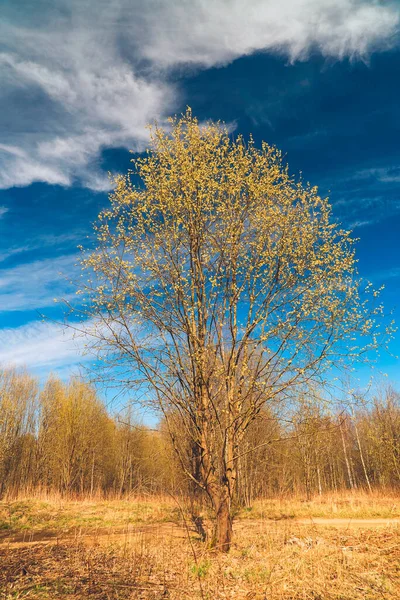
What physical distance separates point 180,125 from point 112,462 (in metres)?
41.8

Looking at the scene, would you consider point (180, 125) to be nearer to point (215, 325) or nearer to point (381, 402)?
point (215, 325)

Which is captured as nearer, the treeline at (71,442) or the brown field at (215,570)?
the brown field at (215,570)

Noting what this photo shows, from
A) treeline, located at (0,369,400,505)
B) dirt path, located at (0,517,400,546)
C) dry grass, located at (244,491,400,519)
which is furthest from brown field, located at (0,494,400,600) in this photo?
treeline, located at (0,369,400,505)

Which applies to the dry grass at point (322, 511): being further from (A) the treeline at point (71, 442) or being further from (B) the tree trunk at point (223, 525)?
(B) the tree trunk at point (223, 525)

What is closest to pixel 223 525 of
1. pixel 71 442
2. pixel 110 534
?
pixel 110 534

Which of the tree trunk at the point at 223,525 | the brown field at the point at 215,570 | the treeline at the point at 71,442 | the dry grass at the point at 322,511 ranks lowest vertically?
the dry grass at the point at 322,511

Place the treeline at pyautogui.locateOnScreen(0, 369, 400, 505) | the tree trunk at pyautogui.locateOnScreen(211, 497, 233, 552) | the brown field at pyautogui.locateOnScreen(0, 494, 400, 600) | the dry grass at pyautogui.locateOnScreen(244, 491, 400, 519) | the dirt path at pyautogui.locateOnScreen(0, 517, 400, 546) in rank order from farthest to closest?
1. the treeline at pyautogui.locateOnScreen(0, 369, 400, 505)
2. the dry grass at pyautogui.locateOnScreen(244, 491, 400, 519)
3. the dirt path at pyautogui.locateOnScreen(0, 517, 400, 546)
4. the tree trunk at pyautogui.locateOnScreen(211, 497, 233, 552)
5. the brown field at pyautogui.locateOnScreen(0, 494, 400, 600)

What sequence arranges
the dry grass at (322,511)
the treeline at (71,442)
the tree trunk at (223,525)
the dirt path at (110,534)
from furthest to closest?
1. the treeline at (71,442)
2. the dry grass at (322,511)
3. the dirt path at (110,534)
4. the tree trunk at (223,525)

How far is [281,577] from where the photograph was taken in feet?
20.4

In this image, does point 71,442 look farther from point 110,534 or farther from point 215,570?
point 215,570

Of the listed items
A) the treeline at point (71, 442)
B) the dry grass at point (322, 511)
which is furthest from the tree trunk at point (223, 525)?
the treeline at point (71, 442)

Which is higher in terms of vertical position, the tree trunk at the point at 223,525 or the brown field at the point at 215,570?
the tree trunk at the point at 223,525

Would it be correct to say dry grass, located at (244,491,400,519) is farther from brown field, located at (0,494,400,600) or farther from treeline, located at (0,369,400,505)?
brown field, located at (0,494,400,600)

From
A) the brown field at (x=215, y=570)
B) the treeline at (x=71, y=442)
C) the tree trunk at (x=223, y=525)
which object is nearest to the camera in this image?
the brown field at (x=215, y=570)
